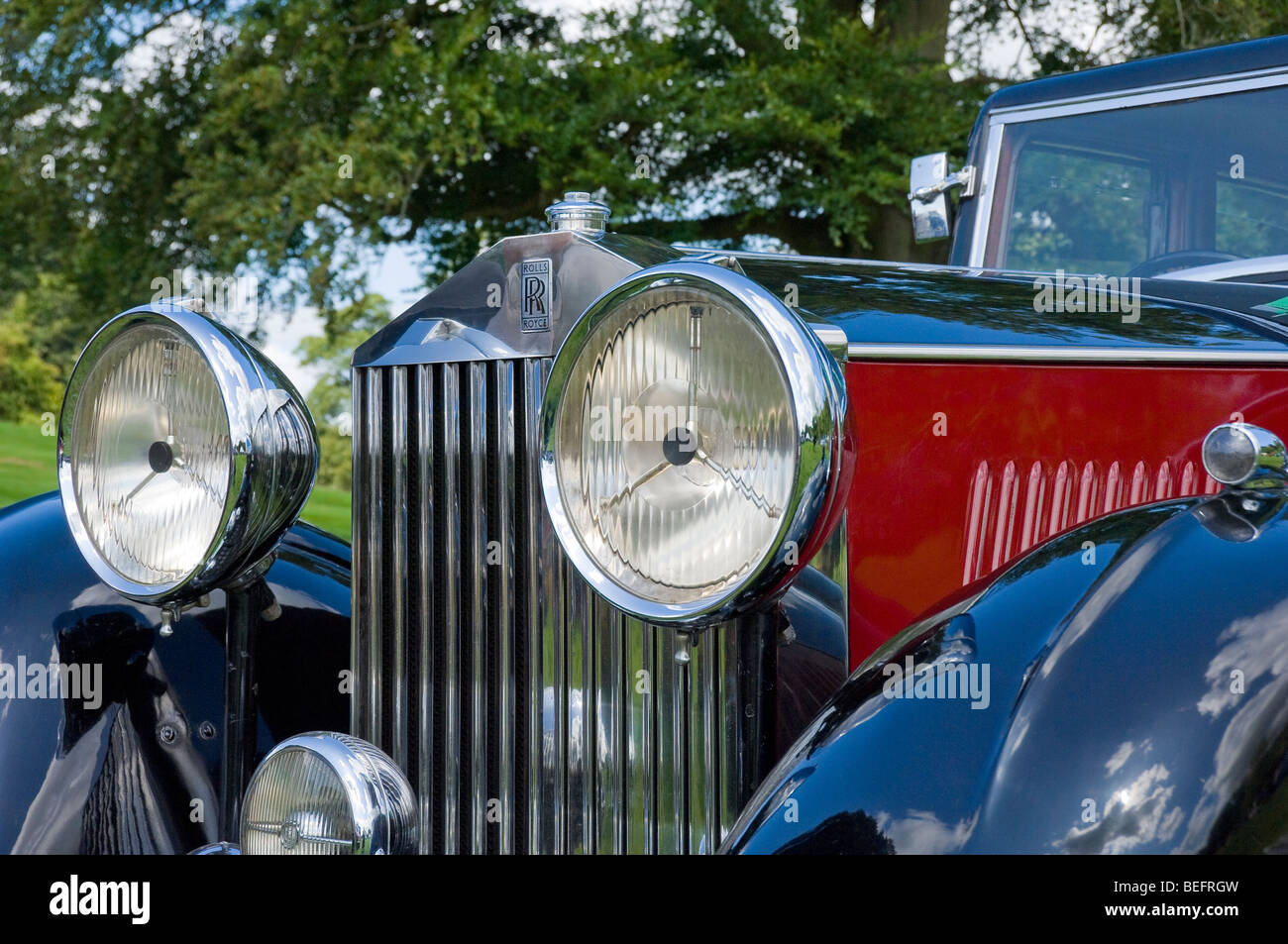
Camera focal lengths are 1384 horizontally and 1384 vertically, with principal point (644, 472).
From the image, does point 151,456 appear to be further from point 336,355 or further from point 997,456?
point 336,355

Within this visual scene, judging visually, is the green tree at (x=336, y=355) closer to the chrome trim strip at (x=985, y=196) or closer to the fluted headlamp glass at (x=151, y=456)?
the chrome trim strip at (x=985, y=196)

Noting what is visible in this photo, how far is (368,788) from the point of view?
1.67 meters

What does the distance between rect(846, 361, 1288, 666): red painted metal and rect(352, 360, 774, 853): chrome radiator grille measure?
0.24 meters

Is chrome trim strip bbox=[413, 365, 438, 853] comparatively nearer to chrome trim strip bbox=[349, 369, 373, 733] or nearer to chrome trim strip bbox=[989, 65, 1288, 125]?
chrome trim strip bbox=[349, 369, 373, 733]

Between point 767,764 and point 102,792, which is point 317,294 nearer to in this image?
point 102,792

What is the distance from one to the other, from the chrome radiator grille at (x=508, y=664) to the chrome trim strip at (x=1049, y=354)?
1.31ft

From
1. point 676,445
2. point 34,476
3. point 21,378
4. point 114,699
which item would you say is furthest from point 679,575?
point 21,378

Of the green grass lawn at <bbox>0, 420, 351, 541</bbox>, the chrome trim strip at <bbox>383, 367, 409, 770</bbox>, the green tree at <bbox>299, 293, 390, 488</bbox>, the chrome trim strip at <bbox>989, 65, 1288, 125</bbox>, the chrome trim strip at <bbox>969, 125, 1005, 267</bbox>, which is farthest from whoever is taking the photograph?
the green grass lawn at <bbox>0, 420, 351, 541</bbox>

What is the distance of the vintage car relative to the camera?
1311mm

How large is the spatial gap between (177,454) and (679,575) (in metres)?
0.76

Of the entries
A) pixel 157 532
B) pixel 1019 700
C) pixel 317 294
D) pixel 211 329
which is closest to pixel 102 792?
pixel 157 532

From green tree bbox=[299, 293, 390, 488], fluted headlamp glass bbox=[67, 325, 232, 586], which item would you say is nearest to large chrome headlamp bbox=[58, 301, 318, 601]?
fluted headlamp glass bbox=[67, 325, 232, 586]

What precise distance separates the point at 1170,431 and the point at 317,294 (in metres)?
8.35

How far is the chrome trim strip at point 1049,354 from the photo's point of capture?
5.77ft
